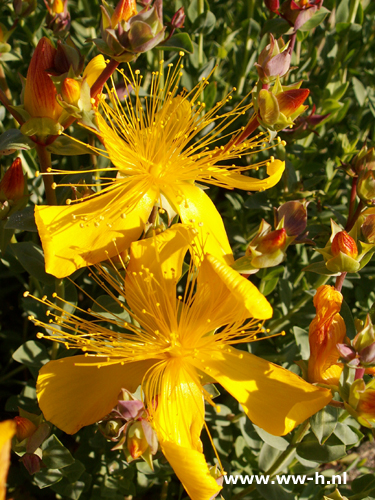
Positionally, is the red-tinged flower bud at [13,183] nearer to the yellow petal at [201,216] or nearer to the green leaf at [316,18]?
the yellow petal at [201,216]

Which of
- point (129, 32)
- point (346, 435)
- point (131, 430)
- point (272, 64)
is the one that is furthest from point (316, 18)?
point (131, 430)

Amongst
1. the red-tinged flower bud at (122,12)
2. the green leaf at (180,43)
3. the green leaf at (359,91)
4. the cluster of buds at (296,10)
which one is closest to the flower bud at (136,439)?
the red-tinged flower bud at (122,12)

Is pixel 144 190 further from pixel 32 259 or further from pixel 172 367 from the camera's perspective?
pixel 172 367

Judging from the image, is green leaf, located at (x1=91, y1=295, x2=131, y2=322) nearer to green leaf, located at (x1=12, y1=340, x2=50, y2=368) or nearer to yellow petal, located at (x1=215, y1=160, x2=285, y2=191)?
green leaf, located at (x1=12, y1=340, x2=50, y2=368)

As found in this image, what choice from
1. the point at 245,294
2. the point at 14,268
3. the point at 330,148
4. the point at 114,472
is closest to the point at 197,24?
the point at 330,148

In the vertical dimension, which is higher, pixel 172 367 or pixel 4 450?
pixel 4 450

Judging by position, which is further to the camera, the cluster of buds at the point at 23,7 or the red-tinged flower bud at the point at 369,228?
the cluster of buds at the point at 23,7

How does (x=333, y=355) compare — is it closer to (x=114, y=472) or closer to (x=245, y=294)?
(x=245, y=294)
